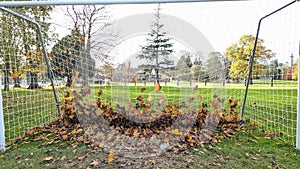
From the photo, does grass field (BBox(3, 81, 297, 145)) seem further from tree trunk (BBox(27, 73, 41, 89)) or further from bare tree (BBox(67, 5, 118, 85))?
bare tree (BBox(67, 5, 118, 85))

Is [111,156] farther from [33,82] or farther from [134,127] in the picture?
[33,82]

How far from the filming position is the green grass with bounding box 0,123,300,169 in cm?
194

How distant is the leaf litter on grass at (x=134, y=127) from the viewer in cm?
226

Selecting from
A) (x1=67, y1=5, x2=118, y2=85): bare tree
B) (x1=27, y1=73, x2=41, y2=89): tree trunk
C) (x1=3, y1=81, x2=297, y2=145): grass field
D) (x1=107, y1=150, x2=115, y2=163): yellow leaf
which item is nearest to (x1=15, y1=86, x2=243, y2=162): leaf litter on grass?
(x1=107, y1=150, x2=115, y2=163): yellow leaf

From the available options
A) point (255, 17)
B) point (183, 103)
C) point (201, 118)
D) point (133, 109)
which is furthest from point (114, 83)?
point (255, 17)

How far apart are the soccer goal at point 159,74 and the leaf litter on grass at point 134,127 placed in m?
0.01

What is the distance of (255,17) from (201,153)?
91.9 inches

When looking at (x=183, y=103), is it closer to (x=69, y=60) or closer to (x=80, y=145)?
(x=80, y=145)

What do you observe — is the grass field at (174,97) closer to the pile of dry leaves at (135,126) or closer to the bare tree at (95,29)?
the pile of dry leaves at (135,126)

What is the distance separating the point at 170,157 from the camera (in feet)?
6.71

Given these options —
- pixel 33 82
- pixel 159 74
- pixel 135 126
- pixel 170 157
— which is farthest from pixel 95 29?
pixel 170 157

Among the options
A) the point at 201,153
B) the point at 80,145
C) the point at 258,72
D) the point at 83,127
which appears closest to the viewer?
the point at 201,153

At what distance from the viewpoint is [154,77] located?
381 cm

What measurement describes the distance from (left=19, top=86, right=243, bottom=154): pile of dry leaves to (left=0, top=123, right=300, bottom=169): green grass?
135 mm
